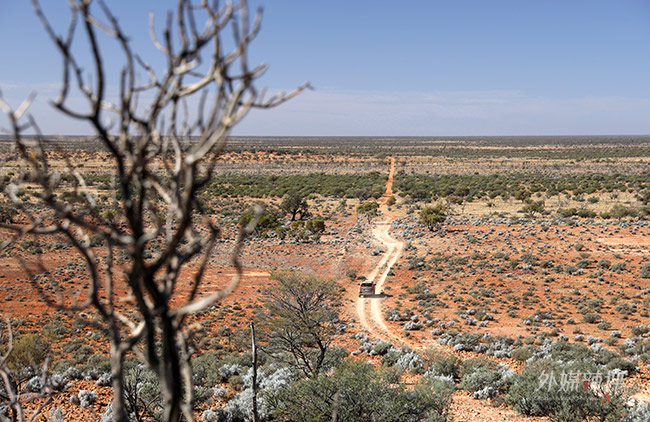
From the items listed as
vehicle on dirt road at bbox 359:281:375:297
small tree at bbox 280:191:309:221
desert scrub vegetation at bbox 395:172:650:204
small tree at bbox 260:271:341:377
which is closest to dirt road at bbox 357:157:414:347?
vehicle on dirt road at bbox 359:281:375:297

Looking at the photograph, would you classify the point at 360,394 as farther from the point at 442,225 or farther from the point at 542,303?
the point at 442,225

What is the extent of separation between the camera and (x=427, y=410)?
8117 millimetres

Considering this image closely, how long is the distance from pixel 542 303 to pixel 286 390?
48.4ft

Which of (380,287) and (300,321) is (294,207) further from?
(300,321)

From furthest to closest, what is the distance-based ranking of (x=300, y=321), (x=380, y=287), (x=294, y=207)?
(x=294, y=207), (x=380, y=287), (x=300, y=321)

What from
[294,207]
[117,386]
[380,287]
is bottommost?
[380,287]

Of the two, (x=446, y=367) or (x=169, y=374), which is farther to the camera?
(x=446, y=367)

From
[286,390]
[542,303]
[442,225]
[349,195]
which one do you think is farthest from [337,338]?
[349,195]

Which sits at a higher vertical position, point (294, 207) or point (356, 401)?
point (356, 401)

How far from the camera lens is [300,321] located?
1157 centimetres

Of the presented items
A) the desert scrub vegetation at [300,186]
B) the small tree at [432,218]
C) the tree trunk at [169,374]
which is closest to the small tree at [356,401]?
the tree trunk at [169,374]

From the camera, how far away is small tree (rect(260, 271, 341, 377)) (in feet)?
37.2

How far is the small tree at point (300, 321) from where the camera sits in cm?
1135

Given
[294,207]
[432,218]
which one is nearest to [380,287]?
[432,218]
